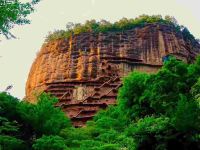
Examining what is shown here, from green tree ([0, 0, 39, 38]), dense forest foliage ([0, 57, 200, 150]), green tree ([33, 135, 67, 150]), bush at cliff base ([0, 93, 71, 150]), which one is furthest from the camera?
bush at cliff base ([0, 93, 71, 150])

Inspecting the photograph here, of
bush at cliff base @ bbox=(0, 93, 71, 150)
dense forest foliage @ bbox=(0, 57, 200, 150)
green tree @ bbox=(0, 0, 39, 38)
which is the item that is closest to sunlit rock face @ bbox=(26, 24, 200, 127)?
dense forest foliage @ bbox=(0, 57, 200, 150)

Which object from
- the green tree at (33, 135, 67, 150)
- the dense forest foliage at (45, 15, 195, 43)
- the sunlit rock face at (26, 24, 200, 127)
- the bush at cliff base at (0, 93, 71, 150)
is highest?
the dense forest foliage at (45, 15, 195, 43)

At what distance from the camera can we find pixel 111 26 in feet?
187

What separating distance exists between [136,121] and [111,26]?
3712 centimetres

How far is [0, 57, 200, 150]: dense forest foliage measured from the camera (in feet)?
50.8

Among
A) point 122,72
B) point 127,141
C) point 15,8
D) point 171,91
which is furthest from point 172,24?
point 15,8

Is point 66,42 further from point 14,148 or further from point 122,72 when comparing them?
point 14,148

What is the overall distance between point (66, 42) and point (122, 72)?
967 centimetres

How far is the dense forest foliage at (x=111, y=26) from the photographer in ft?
187

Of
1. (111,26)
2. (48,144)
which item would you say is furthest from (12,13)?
(111,26)

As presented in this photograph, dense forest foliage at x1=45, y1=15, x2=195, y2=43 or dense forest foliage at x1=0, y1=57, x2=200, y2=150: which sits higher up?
dense forest foliage at x1=45, y1=15, x2=195, y2=43

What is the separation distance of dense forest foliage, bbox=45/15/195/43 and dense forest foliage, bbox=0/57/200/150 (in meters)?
31.2

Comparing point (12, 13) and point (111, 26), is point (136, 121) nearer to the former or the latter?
point (12, 13)

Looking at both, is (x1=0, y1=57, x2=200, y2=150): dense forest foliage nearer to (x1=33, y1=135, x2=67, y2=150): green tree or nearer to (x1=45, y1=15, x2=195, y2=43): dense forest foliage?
(x1=33, y1=135, x2=67, y2=150): green tree
